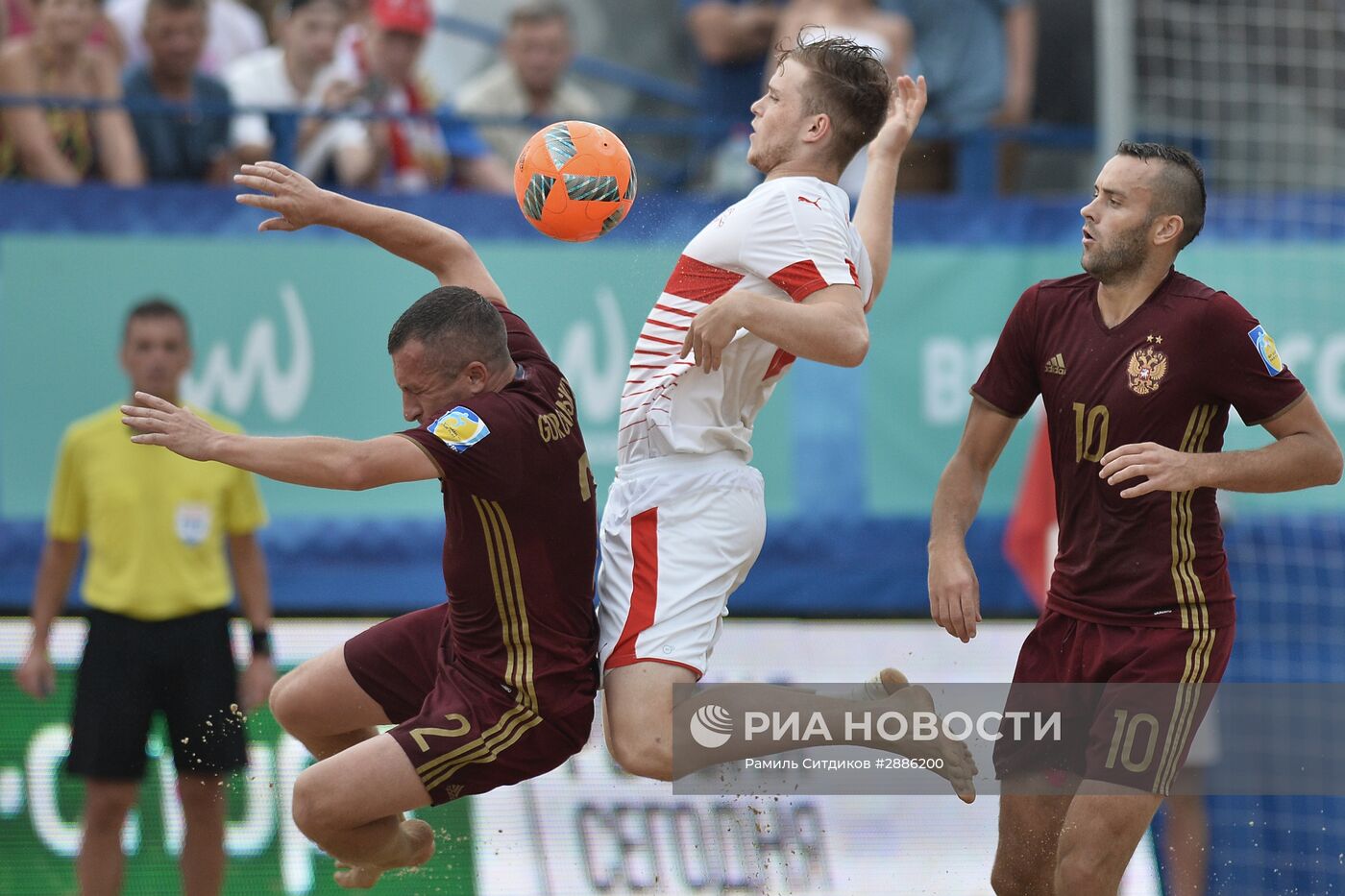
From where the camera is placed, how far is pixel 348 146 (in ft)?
31.3

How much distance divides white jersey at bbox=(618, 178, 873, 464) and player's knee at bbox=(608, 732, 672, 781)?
37.2 inches

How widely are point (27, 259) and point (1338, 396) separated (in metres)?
7.42

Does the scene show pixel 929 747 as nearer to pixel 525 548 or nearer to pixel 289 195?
pixel 525 548

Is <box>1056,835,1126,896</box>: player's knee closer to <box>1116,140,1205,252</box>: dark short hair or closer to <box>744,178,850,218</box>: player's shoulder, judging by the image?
<box>1116,140,1205,252</box>: dark short hair

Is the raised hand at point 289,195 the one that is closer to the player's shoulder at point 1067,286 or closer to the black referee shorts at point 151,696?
the player's shoulder at point 1067,286

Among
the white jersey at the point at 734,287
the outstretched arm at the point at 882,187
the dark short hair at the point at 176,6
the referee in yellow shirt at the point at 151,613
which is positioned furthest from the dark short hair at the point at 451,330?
the dark short hair at the point at 176,6

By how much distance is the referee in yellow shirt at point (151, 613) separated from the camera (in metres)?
7.20

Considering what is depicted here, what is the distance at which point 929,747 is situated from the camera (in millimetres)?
5391

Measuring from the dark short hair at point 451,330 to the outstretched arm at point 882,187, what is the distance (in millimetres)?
1488

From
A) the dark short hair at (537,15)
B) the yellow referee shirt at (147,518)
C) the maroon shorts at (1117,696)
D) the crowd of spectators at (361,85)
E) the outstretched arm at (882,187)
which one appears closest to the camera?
the maroon shorts at (1117,696)

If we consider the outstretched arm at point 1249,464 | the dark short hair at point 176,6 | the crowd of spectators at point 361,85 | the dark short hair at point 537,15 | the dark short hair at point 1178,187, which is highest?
→ the dark short hair at point 176,6

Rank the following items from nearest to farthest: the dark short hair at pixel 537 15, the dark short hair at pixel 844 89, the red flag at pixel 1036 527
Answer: the dark short hair at pixel 844 89
the red flag at pixel 1036 527
the dark short hair at pixel 537 15

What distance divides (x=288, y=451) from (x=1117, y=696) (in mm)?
2638

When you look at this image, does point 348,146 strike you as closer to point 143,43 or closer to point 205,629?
point 143,43
